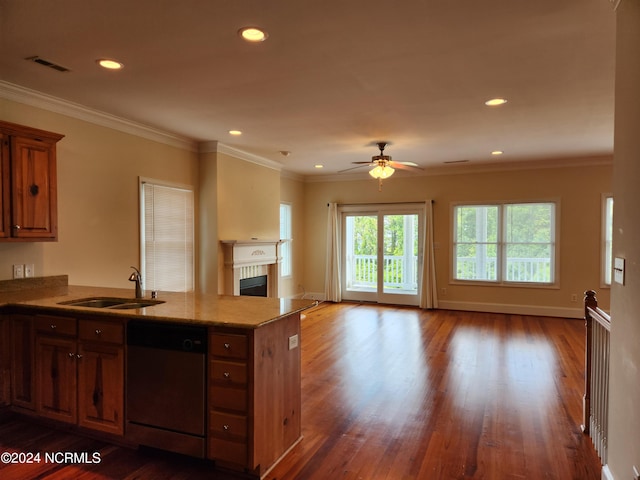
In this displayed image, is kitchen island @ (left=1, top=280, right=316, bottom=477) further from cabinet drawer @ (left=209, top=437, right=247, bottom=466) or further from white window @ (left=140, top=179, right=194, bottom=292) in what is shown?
white window @ (left=140, top=179, right=194, bottom=292)

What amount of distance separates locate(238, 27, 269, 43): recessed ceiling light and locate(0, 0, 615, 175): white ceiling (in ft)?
0.16

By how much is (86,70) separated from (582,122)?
195 inches

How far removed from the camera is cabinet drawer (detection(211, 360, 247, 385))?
226 centimetres

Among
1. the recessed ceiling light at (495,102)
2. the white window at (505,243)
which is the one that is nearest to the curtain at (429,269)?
the white window at (505,243)

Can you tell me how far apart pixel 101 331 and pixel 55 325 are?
0.44 meters

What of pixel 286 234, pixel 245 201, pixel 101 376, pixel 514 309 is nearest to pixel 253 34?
pixel 101 376

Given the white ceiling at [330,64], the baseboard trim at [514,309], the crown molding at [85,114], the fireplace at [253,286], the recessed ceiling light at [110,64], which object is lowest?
the baseboard trim at [514,309]

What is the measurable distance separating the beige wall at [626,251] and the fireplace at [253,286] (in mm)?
4773

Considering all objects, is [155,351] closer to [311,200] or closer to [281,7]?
[281,7]

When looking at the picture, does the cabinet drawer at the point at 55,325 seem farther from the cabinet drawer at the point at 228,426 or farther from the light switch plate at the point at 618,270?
the light switch plate at the point at 618,270

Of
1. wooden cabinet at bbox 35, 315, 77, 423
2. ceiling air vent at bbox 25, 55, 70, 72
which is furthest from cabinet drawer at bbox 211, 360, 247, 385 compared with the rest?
ceiling air vent at bbox 25, 55, 70, 72

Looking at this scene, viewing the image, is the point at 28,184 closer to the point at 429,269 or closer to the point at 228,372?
the point at 228,372

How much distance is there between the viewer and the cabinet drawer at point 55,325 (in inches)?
107

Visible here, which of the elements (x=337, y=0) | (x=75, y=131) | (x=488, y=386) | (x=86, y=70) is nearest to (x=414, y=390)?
(x=488, y=386)
